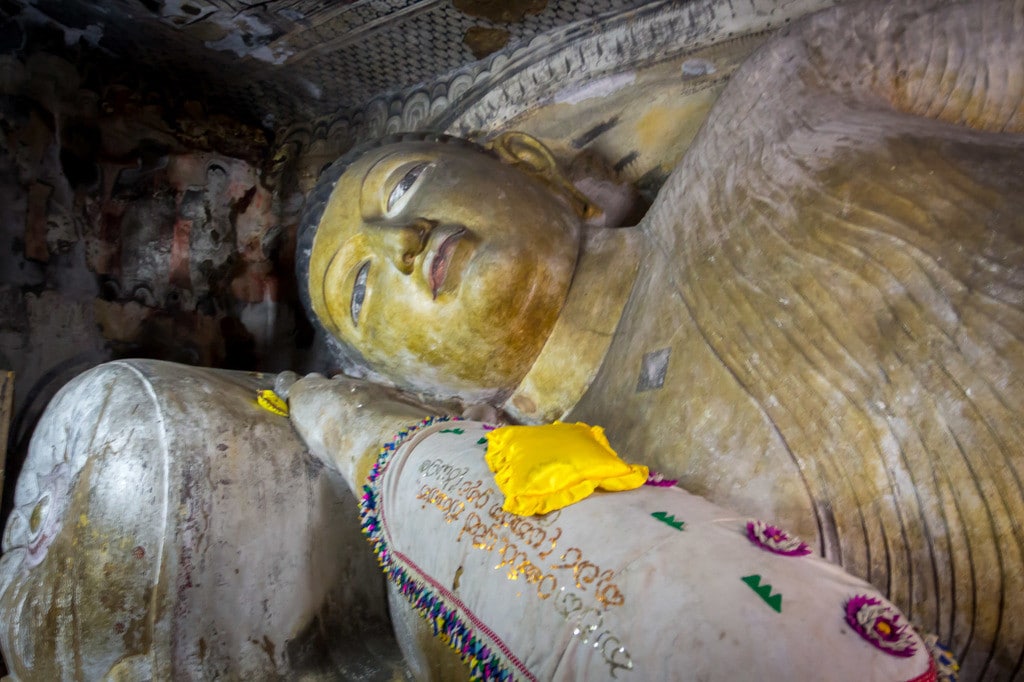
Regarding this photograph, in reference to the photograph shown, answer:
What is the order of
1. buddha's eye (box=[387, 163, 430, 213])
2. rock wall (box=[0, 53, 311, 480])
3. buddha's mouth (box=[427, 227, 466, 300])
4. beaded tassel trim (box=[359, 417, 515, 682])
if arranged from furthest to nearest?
rock wall (box=[0, 53, 311, 480]) < buddha's eye (box=[387, 163, 430, 213]) < buddha's mouth (box=[427, 227, 466, 300]) < beaded tassel trim (box=[359, 417, 515, 682])

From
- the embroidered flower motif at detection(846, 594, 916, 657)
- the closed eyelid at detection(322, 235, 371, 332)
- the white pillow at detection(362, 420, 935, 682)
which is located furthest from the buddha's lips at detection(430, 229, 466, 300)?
the embroidered flower motif at detection(846, 594, 916, 657)

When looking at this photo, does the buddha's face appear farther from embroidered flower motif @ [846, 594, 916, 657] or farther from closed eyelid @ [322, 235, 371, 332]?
embroidered flower motif @ [846, 594, 916, 657]

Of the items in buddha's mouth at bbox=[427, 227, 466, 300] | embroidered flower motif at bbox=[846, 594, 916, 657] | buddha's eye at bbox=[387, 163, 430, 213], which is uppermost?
buddha's eye at bbox=[387, 163, 430, 213]

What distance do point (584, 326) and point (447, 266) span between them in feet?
1.71

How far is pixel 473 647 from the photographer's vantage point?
1.43 meters

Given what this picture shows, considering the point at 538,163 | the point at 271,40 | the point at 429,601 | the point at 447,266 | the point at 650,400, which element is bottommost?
the point at 429,601

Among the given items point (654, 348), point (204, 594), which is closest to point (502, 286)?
point (654, 348)

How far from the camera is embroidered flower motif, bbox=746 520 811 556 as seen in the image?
127 cm

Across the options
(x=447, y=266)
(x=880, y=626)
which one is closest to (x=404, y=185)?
(x=447, y=266)

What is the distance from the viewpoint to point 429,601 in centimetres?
162

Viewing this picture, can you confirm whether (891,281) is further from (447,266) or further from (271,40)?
(271,40)

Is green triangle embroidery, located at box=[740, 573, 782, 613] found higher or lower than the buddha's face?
lower

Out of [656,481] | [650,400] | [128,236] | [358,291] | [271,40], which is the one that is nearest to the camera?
[656,481]

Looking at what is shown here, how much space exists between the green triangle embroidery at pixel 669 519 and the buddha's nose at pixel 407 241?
4.05 feet
